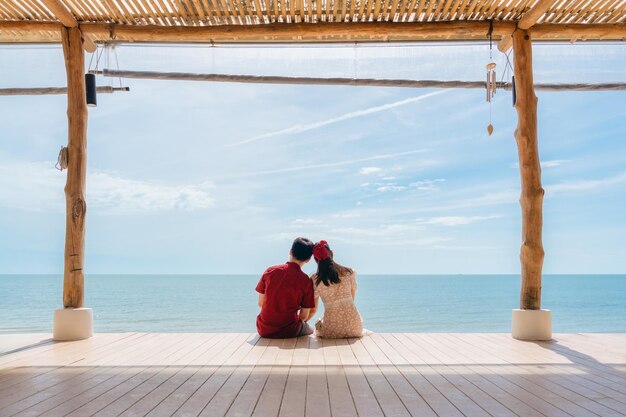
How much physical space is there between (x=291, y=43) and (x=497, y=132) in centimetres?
4407

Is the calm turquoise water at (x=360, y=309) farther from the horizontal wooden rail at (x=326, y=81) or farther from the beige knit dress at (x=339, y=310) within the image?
the beige knit dress at (x=339, y=310)

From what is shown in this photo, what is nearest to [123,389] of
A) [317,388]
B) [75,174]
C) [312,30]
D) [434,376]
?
[317,388]

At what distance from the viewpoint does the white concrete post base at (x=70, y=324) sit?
5.01m

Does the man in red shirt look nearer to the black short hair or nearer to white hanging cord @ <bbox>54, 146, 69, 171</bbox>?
the black short hair

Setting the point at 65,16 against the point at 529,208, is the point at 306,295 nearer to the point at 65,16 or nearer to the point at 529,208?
the point at 529,208

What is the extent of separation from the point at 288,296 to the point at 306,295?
6.5 inches

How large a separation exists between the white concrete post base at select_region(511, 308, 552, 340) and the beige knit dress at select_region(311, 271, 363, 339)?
1412 mm

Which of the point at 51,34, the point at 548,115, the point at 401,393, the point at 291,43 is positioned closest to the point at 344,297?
the point at 401,393

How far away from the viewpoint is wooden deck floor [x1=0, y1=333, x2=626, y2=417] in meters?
2.77

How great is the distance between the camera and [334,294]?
4879mm

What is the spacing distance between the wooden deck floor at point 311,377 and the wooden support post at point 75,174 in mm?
549

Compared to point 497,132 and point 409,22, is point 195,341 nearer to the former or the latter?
point 409,22

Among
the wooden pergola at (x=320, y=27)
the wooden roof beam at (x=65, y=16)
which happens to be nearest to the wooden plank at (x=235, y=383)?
the wooden pergola at (x=320, y=27)

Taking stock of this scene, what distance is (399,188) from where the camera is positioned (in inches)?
1991
